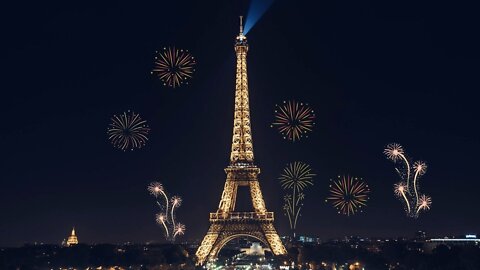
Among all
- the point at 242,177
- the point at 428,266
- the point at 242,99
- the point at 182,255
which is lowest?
the point at 428,266

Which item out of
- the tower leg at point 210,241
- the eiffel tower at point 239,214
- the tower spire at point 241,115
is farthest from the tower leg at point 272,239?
the tower spire at point 241,115

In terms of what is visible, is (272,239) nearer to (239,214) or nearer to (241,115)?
(239,214)

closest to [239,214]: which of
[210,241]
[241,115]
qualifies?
[210,241]

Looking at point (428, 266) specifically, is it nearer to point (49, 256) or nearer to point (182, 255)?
point (182, 255)

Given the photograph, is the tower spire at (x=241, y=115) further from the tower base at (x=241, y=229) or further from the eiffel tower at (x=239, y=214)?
the tower base at (x=241, y=229)

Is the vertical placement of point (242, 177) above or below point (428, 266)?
above

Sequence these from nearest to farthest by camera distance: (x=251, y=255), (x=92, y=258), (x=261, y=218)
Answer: (x=261, y=218), (x=92, y=258), (x=251, y=255)

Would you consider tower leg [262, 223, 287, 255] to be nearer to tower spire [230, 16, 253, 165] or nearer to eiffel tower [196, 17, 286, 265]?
eiffel tower [196, 17, 286, 265]

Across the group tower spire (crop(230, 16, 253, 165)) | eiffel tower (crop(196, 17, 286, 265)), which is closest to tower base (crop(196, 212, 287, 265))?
eiffel tower (crop(196, 17, 286, 265))

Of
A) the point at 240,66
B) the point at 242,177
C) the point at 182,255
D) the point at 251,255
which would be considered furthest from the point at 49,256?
the point at 251,255
